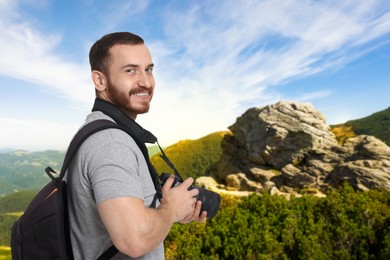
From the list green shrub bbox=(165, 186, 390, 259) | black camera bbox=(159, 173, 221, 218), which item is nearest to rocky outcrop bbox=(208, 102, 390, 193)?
green shrub bbox=(165, 186, 390, 259)

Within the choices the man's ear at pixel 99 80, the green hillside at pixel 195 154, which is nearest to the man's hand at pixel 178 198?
the man's ear at pixel 99 80

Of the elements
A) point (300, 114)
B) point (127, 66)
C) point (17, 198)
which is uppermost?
point (300, 114)

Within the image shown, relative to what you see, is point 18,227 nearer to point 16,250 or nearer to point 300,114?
point 16,250

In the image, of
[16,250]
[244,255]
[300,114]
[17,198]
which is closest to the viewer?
[16,250]

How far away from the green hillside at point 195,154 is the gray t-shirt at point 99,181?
47.4 meters

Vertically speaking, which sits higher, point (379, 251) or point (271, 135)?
point (271, 135)

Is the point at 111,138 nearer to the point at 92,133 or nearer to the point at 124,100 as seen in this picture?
the point at 92,133

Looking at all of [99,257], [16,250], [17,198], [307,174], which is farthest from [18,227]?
[17,198]

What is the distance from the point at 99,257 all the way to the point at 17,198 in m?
221

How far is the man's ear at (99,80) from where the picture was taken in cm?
200

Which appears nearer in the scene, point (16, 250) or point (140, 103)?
point (16, 250)

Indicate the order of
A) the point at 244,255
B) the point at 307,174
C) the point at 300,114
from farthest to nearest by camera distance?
the point at 300,114
the point at 307,174
the point at 244,255

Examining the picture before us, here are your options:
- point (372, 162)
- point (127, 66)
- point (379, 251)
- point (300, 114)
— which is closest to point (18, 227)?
point (127, 66)

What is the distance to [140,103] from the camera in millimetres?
2035
